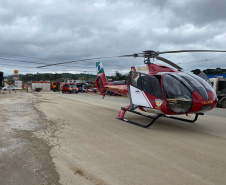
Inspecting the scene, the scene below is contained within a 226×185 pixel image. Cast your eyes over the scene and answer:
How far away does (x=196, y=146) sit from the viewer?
5.26 metres

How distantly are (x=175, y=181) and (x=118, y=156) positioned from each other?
143 cm

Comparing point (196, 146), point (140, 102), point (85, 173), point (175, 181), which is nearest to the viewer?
point (175, 181)

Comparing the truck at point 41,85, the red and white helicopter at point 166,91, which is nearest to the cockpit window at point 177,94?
the red and white helicopter at point 166,91

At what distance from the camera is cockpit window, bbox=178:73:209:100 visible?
626cm

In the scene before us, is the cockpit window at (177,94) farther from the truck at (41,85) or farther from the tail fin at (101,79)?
the truck at (41,85)

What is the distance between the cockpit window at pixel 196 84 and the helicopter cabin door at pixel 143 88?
37.0 inches

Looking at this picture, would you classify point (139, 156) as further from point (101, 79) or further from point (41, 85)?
point (41, 85)

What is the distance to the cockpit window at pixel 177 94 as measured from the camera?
245 inches

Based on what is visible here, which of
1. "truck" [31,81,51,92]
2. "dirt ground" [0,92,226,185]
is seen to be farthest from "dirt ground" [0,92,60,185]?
"truck" [31,81,51,92]

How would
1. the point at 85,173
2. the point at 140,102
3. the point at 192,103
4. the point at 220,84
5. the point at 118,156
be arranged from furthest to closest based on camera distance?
the point at 220,84, the point at 140,102, the point at 192,103, the point at 118,156, the point at 85,173

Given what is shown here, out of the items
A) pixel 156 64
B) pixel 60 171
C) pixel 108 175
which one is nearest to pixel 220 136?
pixel 156 64

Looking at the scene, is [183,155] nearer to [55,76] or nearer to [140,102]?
[140,102]

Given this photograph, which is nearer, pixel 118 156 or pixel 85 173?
pixel 85 173

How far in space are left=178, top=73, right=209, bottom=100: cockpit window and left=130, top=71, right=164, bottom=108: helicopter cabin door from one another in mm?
941
